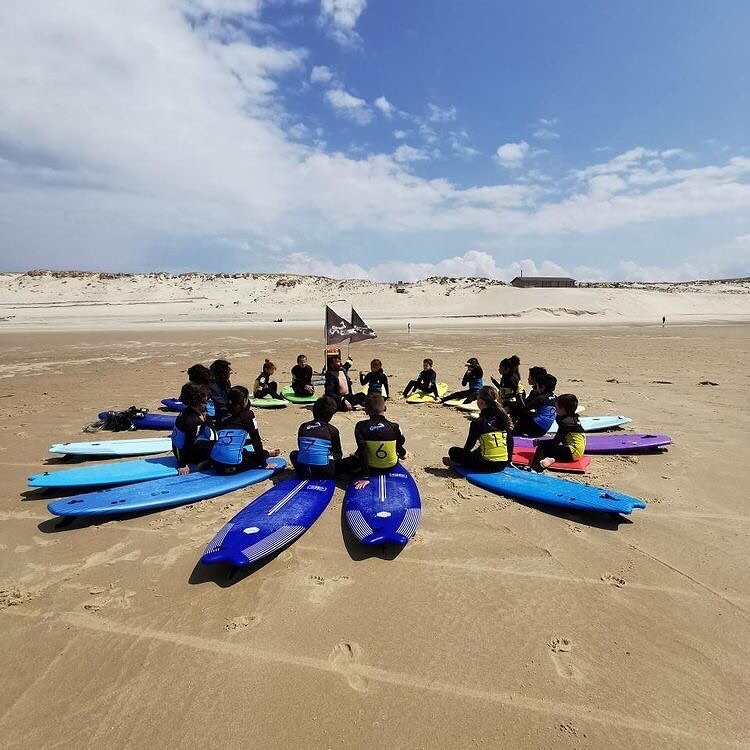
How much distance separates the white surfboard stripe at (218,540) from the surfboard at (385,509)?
1.13m

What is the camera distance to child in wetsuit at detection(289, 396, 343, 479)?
17.7 feet

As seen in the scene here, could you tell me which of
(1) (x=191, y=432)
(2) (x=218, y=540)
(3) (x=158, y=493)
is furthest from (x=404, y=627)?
(1) (x=191, y=432)

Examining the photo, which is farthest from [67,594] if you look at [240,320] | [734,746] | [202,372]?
[240,320]

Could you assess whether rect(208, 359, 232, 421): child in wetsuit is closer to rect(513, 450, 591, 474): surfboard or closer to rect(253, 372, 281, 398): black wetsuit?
rect(253, 372, 281, 398): black wetsuit

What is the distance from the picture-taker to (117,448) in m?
6.70

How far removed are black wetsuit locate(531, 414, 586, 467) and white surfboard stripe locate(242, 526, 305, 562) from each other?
339cm

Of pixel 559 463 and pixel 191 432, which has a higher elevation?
pixel 191 432

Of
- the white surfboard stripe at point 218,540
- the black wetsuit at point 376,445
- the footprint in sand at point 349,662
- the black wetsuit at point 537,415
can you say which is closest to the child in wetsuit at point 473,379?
the black wetsuit at point 537,415

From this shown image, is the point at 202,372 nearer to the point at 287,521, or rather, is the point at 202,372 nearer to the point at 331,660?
the point at 287,521

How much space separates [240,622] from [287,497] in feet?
5.66

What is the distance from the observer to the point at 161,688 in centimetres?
267

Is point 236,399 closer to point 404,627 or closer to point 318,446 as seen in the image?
point 318,446

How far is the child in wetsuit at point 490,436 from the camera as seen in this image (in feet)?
17.8

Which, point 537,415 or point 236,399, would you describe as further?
point 537,415
